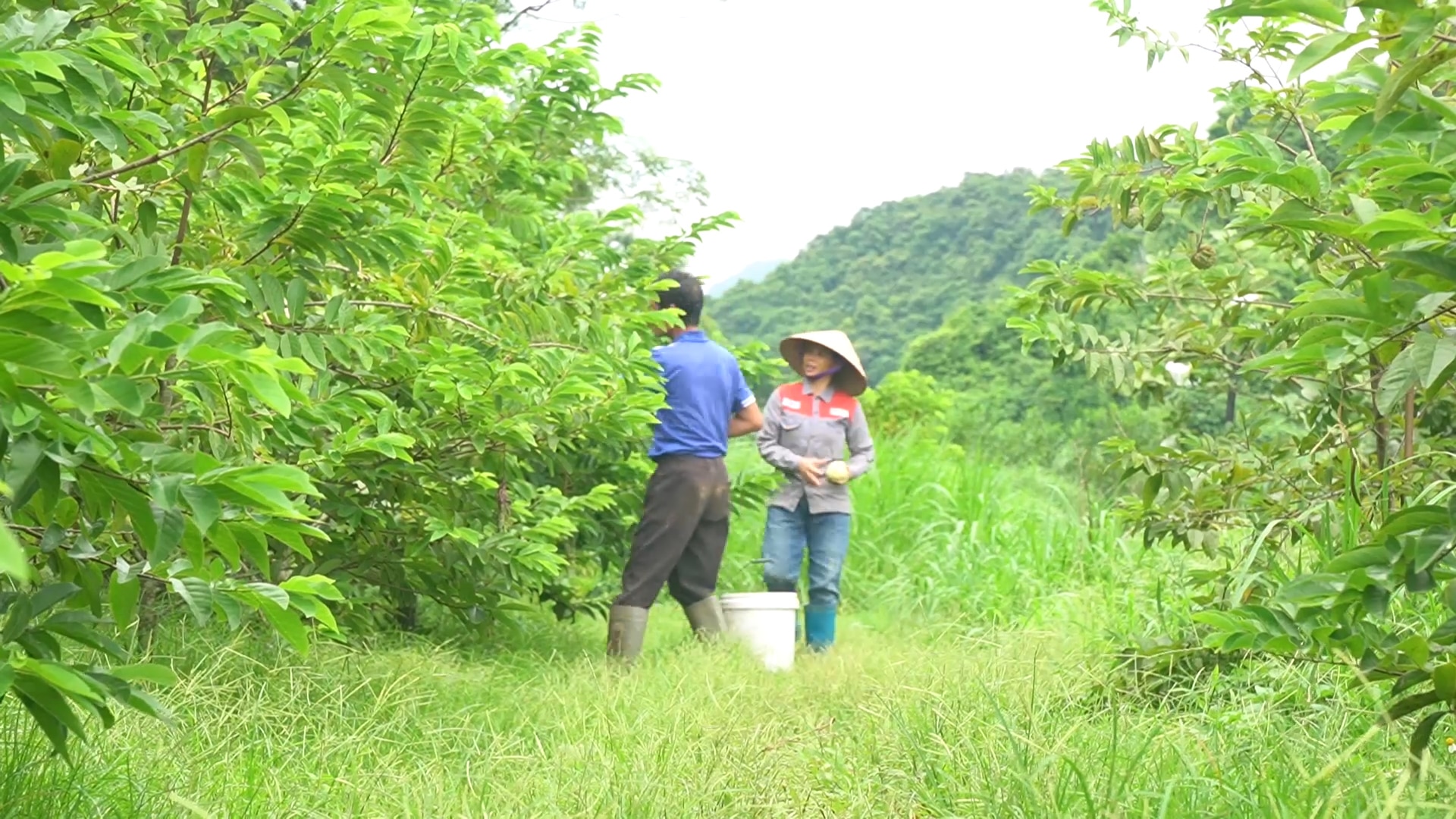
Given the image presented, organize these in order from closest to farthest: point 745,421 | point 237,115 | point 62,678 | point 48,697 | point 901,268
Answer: point 62,678 → point 48,697 → point 237,115 → point 745,421 → point 901,268

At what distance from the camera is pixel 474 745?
374 centimetres

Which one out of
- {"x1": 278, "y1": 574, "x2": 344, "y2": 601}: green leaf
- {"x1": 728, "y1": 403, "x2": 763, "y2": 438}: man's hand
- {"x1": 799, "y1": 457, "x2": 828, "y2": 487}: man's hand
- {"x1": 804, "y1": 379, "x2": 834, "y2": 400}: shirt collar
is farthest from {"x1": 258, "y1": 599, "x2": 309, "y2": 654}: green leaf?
{"x1": 804, "y1": 379, "x2": 834, "y2": 400}: shirt collar

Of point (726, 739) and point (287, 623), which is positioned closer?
point (287, 623)

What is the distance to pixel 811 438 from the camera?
6895mm

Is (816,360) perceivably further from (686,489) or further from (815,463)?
(686,489)

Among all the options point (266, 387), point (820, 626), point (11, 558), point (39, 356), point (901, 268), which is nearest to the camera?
point (11, 558)

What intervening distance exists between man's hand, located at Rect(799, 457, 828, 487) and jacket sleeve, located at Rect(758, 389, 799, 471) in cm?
3

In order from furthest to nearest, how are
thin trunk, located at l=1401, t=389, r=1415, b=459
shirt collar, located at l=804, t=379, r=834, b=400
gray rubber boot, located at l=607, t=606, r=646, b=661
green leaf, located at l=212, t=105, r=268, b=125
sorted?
shirt collar, located at l=804, t=379, r=834, b=400 < gray rubber boot, located at l=607, t=606, r=646, b=661 < thin trunk, located at l=1401, t=389, r=1415, b=459 < green leaf, located at l=212, t=105, r=268, b=125

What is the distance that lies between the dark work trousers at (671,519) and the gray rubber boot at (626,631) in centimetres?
3

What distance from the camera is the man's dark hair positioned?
6176 millimetres

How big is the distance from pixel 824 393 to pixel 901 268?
2828 centimetres

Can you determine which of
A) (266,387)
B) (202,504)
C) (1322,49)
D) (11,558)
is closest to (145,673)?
(202,504)

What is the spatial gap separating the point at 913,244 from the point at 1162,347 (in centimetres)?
3077

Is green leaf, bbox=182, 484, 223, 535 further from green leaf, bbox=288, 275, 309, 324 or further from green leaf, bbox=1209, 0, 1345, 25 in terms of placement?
green leaf, bbox=288, 275, 309, 324
